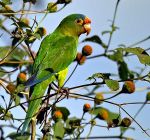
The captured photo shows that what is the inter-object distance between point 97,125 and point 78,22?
6.41ft

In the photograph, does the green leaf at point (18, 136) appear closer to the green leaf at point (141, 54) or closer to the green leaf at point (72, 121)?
the green leaf at point (72, 121)

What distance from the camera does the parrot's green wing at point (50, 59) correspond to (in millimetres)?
3367

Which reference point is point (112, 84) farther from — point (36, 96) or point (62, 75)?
point (62, 75)

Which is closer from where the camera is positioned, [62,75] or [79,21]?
[62,75]

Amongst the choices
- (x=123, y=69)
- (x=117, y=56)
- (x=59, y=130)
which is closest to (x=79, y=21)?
(x=123, y=69)

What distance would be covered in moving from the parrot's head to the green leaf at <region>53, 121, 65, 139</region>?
1.55m

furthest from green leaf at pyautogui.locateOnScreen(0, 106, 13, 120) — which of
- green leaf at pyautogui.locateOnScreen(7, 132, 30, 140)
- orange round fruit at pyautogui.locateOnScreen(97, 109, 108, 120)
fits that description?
orange round fruit at pyautogui.locateOnScreen(97, 109, 108, 120)

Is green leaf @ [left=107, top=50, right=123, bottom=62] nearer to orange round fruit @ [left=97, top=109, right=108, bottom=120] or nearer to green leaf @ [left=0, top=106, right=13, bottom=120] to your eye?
orange round fruit @ [left=97, top=109, right=108, bottom=120]

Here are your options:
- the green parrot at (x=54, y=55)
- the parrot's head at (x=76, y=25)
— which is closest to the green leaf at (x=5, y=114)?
the green parrot at (x=54, y=55)

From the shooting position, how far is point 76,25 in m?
4.90

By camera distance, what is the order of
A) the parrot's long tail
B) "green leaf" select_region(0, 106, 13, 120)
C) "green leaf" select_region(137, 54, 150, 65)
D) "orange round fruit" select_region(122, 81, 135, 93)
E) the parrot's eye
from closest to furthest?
"green leaf" select_region(137, 54, 150, 65) → "green leaf" select_region(0, 106, 13, 120) → "orange round fruit" select_region(122, 81, 135, 93) → the parrot's long tail → the parrot's eye

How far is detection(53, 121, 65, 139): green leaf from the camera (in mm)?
3254

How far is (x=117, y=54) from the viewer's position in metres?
3.88

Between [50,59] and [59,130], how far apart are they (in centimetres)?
68
